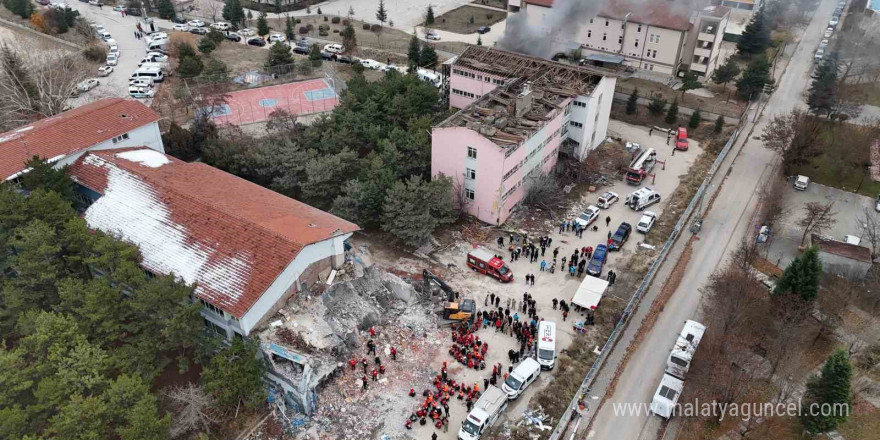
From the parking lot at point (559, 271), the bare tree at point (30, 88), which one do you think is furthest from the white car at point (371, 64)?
the parking lot at point (559, 271)

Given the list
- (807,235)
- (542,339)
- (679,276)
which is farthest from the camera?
(807,235)

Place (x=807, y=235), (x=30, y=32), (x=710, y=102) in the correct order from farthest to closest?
1. (x=30, y=32)
2. (x=710, y=102)
3. (x=807, y=235)

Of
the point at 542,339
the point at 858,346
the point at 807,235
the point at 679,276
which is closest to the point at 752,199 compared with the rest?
the point at 807,235

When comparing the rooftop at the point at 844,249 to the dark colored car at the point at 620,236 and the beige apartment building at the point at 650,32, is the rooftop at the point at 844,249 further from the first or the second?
the beige apartment building at the point at 650,32

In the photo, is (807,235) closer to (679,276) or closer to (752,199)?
(752,199)

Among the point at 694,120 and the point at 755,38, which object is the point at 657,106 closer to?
the point at 694,120
